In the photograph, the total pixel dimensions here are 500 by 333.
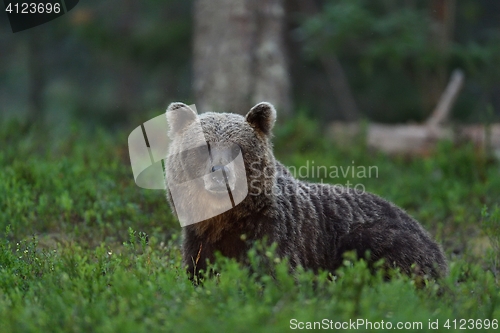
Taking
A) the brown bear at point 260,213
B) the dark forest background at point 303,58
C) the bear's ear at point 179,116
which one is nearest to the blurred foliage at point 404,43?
the dark forest background at point 303,58

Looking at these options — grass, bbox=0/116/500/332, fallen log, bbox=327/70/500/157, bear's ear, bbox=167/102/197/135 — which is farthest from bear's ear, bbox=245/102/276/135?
fallen log, bbox=327/70/500/157

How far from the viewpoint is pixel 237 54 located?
10.5 metres

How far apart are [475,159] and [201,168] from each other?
18.5ft

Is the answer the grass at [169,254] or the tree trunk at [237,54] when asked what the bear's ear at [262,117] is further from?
the tree trunk at [237,54]

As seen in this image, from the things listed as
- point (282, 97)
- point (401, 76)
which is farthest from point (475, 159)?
point (401, 76)

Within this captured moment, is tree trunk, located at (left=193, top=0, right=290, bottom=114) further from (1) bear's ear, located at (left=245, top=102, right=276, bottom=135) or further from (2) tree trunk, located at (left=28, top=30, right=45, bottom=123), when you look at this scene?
(2) tree trunk, located at (left=28, top=30, right=45, bottom=123)

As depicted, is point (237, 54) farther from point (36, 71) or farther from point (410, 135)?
point (36, 71)

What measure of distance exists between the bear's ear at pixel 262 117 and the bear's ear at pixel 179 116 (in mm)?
456

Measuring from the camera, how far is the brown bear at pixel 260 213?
4.79 metres

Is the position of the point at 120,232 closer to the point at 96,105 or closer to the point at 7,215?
the point at 7,215

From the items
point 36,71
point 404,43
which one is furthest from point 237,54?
point 36,71

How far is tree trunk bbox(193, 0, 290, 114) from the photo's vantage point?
34.1ft

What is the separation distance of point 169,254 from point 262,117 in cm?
160

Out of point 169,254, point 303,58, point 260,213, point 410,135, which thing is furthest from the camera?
point 303,58
